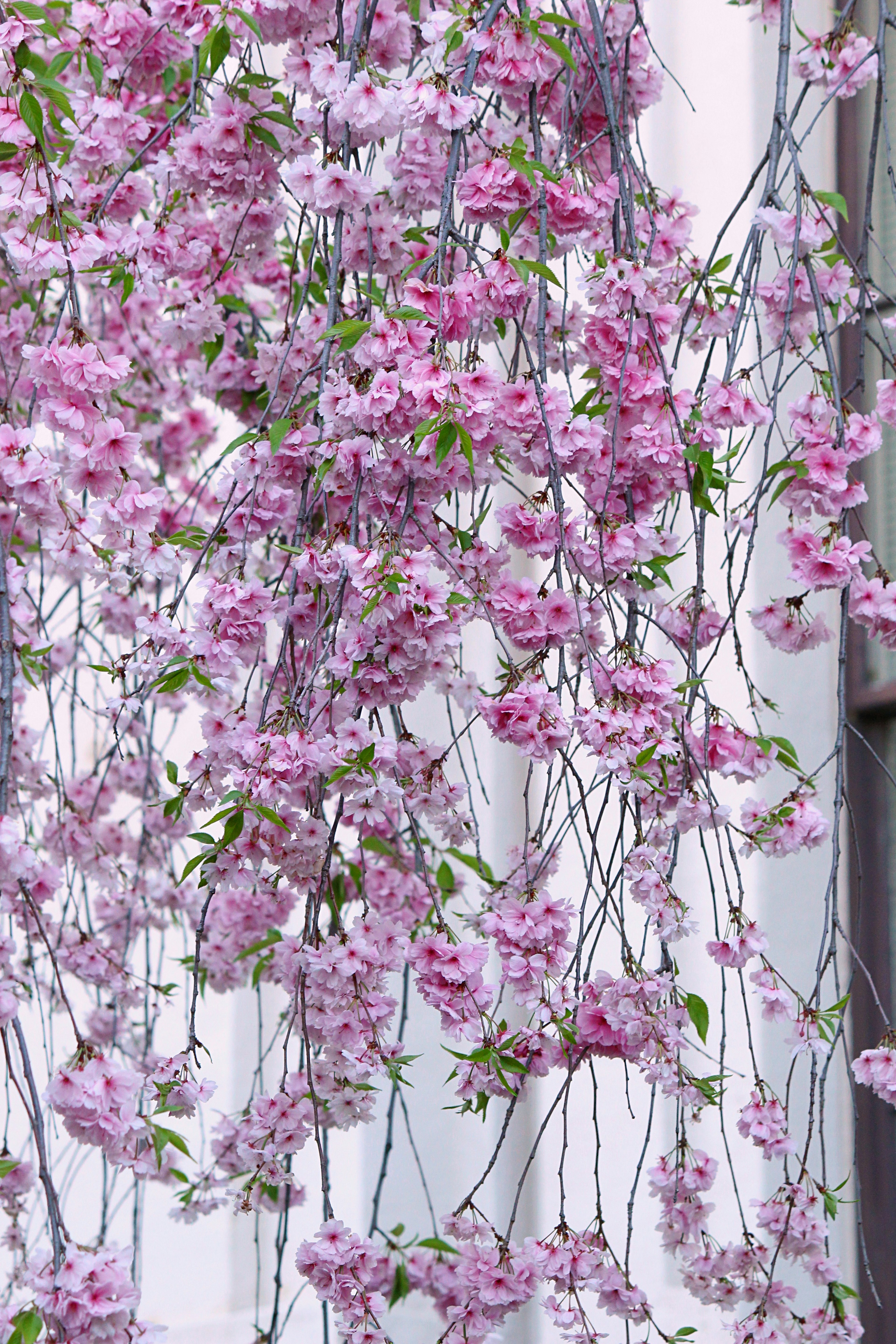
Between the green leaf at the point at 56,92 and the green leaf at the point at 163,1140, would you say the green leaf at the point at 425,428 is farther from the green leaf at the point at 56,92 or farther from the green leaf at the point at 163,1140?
the green leaf at the point at 163,1140

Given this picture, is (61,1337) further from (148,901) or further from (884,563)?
(884,563)

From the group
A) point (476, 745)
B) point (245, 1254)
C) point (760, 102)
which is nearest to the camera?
point (760, 102)

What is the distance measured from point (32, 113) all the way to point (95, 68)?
1.34ft

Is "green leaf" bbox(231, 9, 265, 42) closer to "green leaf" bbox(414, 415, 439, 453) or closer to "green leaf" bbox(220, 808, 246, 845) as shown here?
"green leaf" bbox(414, 415, 439, 453)

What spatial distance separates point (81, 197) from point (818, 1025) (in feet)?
3.69

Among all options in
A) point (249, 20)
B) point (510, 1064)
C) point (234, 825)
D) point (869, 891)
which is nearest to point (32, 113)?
point (249, 20)

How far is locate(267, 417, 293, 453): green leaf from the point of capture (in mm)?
1054

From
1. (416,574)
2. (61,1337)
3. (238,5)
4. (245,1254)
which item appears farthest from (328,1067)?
(245,1254)

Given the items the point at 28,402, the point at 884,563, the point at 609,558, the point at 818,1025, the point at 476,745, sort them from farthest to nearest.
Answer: the point at 476,745
the point at 884,563
the point at 28,402
the point at 818,1025
the point at 609,558

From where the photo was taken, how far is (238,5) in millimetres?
1163

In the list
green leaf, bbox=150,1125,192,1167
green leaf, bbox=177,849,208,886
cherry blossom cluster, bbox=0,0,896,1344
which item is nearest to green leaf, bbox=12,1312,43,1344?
cherry blossom cluster, bbox=0,0,896,1344

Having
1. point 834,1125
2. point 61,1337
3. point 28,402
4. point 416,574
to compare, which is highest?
point 28,402

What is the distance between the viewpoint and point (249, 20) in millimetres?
1128

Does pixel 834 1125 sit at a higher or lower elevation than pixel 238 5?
lower
